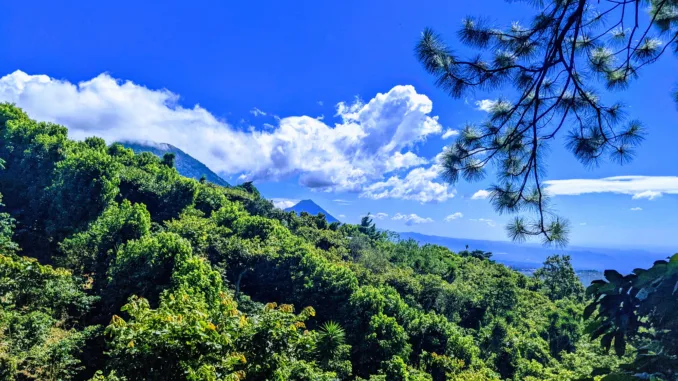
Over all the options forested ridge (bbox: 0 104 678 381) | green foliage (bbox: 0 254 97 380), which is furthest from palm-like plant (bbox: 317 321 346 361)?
green foliage (bbox: 0 254 97 380)

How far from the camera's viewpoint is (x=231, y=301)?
779cm

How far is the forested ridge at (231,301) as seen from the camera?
15.1ft

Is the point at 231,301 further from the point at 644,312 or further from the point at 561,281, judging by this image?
the point at 561,281

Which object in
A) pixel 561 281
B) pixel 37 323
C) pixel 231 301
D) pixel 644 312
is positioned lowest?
pixel 37 323

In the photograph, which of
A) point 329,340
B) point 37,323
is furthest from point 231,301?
point 329,340

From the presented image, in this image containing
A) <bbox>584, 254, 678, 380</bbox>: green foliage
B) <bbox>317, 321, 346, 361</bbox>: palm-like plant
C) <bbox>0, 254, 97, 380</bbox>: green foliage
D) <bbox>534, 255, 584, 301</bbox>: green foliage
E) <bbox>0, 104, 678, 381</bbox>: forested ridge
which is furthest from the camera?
<bbox>534, 255, 584, 301</bbox>: green foliage

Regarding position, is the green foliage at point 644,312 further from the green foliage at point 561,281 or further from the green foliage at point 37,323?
the green foliage at point 561,281

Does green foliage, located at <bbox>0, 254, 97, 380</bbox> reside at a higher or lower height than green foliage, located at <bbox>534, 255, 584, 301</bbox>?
lower

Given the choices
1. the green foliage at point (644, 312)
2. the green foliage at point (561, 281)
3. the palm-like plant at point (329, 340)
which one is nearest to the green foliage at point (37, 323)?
the palm-like plant at point (329, 340)

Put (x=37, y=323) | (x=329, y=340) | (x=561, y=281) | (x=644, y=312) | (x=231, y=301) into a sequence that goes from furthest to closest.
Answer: (x=561, y=281) < (x=329, y=340) < (x=37, y=323) < (x=231, y=301) < (x=644, y=312)

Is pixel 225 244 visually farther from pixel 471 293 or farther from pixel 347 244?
pixel 471 293

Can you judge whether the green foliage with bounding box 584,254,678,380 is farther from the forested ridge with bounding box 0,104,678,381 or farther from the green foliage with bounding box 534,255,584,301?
the green foliage with bounding box 534,255,584,301

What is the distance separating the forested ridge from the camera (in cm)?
461

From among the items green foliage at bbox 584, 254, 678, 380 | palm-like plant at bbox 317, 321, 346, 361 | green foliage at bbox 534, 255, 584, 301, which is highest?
green foliage at bbox 534, 255, 584, 301
